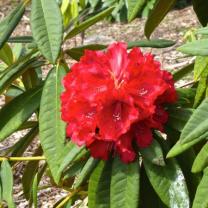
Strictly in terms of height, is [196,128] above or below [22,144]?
above

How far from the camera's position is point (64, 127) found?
108 centimetres

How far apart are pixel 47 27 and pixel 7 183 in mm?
355

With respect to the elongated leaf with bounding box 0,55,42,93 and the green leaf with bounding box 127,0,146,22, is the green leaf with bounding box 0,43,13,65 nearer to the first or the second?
the elongated leaf with bounding box 0,55,42,93

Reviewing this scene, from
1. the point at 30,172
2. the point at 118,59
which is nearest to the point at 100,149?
the point at 118,59

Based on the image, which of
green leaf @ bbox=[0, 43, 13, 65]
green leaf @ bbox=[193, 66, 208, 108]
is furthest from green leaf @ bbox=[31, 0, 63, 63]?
green leaf @ bbox=[0, 43, 13, 65]

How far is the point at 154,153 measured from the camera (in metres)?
0.99

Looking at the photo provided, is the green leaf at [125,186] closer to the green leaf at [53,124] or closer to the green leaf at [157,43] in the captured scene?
the green leaf at [53,124]

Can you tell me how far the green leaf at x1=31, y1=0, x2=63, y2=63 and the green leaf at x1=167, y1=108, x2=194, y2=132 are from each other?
214 millimetres

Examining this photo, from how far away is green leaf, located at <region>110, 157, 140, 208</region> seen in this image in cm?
98

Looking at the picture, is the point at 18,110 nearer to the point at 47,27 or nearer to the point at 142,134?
the point at 47,27

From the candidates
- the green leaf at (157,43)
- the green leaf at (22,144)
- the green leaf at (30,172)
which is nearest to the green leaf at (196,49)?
the green leaf at (157,43)

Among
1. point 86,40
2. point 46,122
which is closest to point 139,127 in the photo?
point 46,122

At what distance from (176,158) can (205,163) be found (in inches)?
6.7

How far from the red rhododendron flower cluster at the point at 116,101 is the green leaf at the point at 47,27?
5cm
